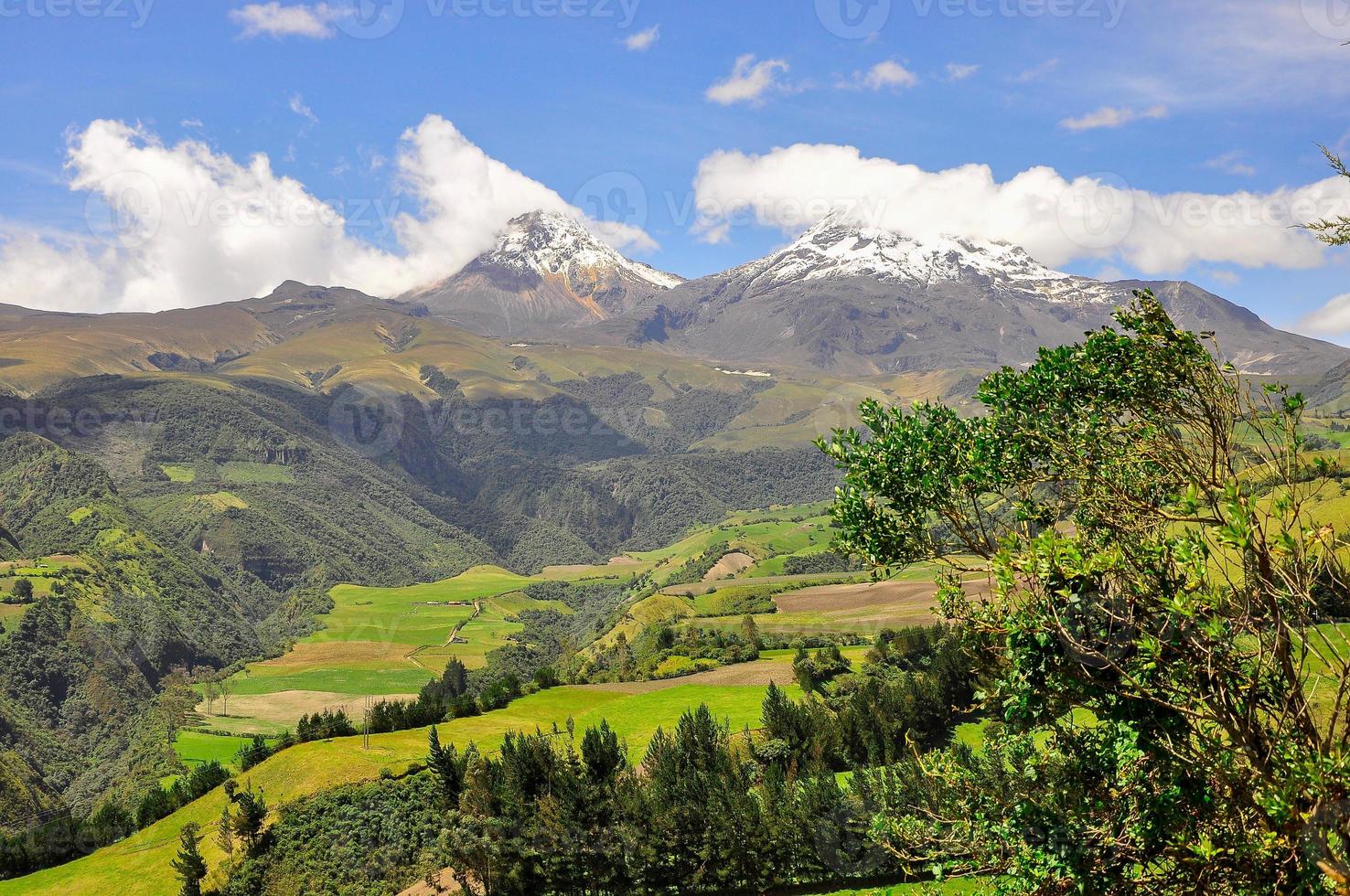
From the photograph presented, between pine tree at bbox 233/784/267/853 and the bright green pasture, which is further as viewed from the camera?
the bright green pasture

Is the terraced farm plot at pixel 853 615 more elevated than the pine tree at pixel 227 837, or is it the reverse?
the pine tree at pixel 227 837

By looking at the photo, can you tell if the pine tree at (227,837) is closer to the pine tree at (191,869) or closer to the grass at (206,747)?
the pine tree at (191,869)

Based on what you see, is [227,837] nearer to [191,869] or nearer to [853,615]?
[191,869]

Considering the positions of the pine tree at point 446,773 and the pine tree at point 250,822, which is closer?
the pine tree at point 446,773

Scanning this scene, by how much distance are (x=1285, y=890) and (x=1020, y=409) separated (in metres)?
8.25

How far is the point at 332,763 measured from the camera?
78.5 m

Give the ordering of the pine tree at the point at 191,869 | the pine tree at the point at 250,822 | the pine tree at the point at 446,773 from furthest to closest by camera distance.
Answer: the pine tree at the point at 250,822 → the pine tree at the point at 446,773 → the pine tree at the point at 191,869

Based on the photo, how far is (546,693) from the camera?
411 ft

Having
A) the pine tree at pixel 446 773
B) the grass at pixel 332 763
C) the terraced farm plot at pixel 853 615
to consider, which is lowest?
the terraced farm plot at pixel 853 615

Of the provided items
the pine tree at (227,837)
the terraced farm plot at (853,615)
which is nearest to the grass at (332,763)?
the pine tree at (227,837)

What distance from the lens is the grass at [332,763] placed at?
69938mm

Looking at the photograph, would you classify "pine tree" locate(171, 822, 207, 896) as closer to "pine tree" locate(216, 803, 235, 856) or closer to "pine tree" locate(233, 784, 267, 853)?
"pine tree" locate(216, 803, 235, 856)

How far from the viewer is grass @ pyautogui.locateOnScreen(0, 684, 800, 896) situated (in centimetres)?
6994

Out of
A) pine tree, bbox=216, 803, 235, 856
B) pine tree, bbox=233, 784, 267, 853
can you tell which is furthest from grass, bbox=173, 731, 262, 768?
pine tree, bbox=233, 784, 267, 853
